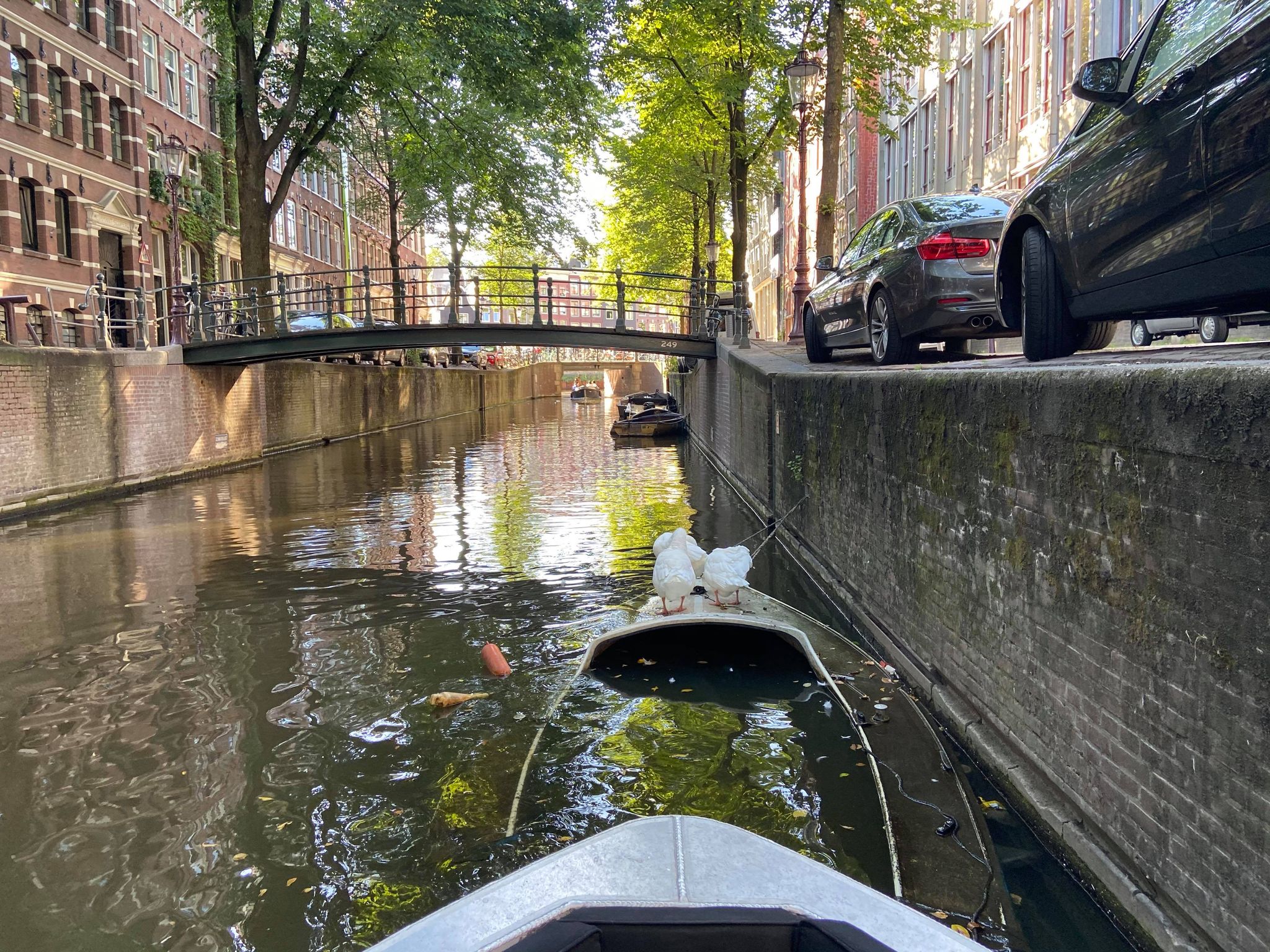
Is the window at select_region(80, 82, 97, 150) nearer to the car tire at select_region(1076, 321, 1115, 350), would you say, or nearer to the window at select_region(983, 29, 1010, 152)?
the window at select_region(983, 29, 1010, 152)

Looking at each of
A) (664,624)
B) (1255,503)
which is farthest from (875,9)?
(1255,503)

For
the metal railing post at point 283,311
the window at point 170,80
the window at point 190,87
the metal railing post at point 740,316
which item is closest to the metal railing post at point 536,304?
the metal railing post at point 740,316

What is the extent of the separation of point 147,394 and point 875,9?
14.5 meters

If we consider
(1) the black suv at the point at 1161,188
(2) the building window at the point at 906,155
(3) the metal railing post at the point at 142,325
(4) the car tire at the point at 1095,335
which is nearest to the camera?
(1) the black suv at the point at 1161,188

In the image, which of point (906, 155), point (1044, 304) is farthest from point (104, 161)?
point (1044, 304)

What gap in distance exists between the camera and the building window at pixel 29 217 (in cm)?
2500

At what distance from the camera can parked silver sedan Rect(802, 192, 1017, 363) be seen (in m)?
8.88

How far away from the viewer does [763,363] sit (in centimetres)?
1448

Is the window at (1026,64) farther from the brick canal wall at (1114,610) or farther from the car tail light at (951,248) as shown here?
the brick canal wall at (1114,610)

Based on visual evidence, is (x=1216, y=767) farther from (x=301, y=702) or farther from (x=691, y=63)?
(x=691, y=63)

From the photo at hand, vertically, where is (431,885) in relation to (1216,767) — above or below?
below

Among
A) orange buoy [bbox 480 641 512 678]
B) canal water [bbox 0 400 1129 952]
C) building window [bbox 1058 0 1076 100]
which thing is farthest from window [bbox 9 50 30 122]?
orange buoy [bbox 480 641 512 678]

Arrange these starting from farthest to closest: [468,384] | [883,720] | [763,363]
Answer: [468,384] < [763,363] < [883,720]

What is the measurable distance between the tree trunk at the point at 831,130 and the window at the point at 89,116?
2048 cm
